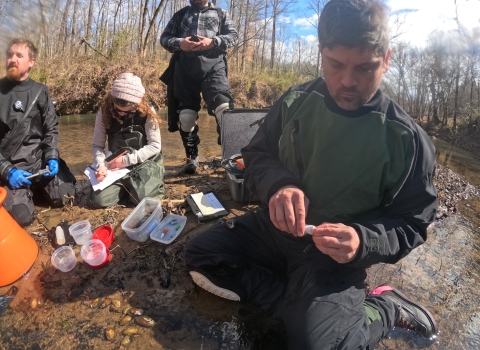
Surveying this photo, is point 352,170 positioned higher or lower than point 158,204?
higher

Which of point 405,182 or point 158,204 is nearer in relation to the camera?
Result: point 405,182

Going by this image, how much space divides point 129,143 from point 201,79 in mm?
1121

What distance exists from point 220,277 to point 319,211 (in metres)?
0.72

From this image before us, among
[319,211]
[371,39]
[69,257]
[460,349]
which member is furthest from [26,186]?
[460,349]

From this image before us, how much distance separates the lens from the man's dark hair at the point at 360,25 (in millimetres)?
1364

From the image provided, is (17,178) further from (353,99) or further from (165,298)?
(353,99)

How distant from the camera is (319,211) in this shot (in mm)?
1607

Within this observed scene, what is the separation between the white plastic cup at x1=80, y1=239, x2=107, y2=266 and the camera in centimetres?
199

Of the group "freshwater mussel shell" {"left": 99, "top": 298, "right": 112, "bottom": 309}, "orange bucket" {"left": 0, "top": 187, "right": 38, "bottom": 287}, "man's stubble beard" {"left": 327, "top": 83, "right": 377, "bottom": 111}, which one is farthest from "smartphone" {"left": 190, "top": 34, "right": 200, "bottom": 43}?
"freshwater mussel shell" {"left": 99, "top": 298, "right": 112, "bottom": 309}

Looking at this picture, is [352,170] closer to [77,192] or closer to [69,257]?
[69,257]

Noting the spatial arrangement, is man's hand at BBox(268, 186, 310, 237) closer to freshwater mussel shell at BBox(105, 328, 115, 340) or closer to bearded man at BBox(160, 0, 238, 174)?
A: freshwater mussel shell at BBox(105, 328, 115, 340)

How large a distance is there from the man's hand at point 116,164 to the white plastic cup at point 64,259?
3.33 feet

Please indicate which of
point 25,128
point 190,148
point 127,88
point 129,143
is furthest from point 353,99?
point 25,128

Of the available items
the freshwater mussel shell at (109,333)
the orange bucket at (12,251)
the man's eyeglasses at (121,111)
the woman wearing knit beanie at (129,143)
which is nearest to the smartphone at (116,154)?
the woman wearing knit beanie at (129,143)
